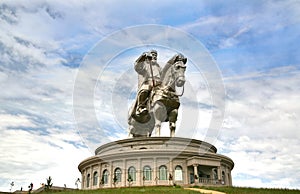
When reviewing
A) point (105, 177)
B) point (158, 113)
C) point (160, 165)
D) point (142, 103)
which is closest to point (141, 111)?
point (142, 103)

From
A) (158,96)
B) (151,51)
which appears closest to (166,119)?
(158,96)

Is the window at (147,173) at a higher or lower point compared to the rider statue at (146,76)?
lower

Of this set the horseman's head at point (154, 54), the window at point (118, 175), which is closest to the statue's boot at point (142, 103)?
the horseman's head at point (154, 54)

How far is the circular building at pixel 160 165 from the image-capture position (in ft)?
117

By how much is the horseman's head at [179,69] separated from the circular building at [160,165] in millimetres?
7417

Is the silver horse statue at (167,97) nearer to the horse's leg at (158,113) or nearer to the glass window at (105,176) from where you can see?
the horse's leg at (158,113)

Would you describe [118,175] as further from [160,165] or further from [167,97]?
[167,97]

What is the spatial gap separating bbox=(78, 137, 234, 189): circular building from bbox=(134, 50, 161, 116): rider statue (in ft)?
20.0

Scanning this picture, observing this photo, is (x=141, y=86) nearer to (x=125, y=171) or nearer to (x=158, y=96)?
(x=158, y=96)

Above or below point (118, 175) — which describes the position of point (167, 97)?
above

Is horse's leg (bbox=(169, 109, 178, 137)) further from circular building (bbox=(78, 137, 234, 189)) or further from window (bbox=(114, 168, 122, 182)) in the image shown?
window (bbox=(114, 168, 122, 182))

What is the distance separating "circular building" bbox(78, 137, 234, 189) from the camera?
35719 mm

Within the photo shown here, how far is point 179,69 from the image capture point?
42906 millimetres

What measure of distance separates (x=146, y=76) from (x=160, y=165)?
13.8m
